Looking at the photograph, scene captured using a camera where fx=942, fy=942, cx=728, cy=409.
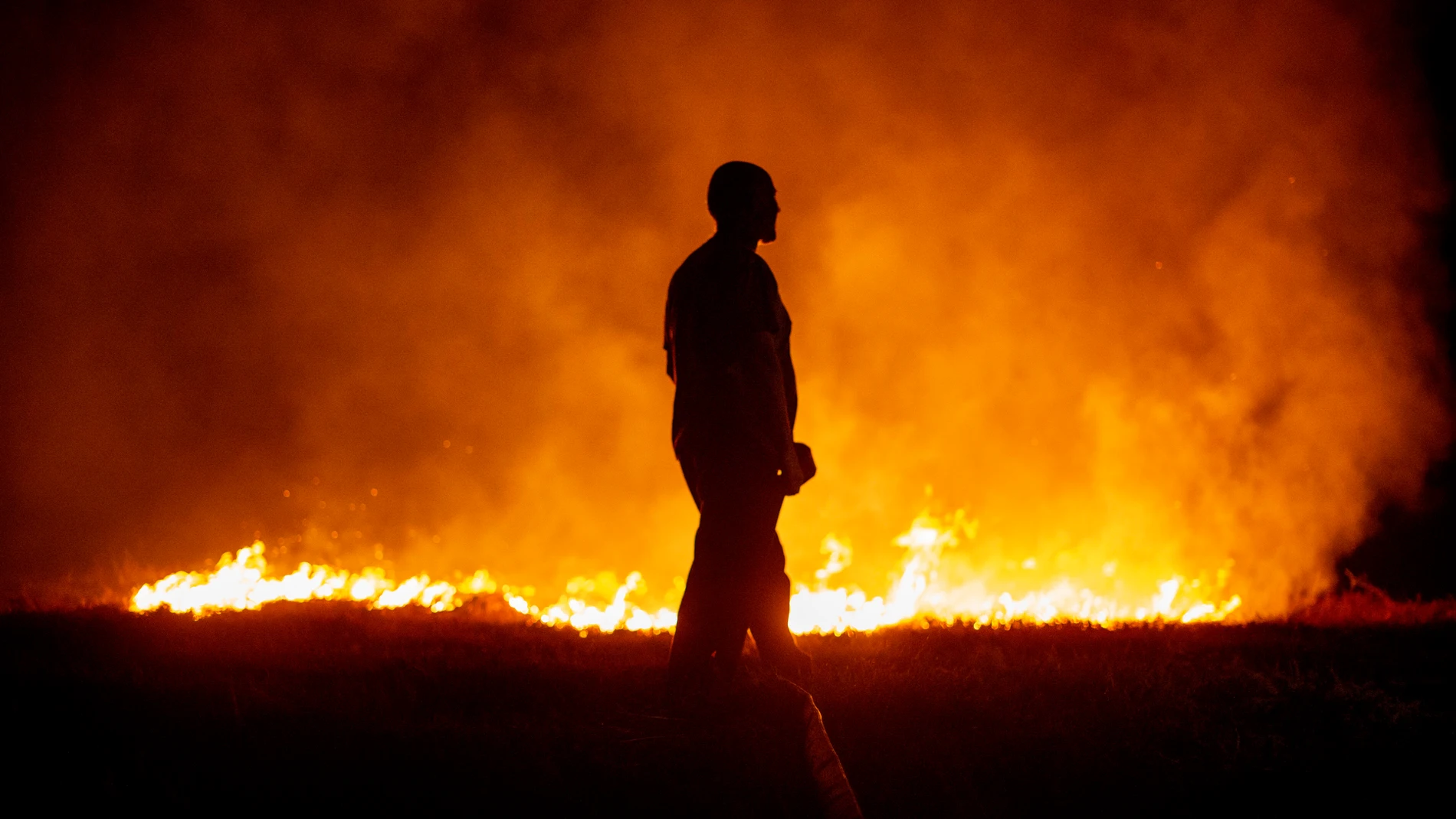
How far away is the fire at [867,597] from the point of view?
8688mm

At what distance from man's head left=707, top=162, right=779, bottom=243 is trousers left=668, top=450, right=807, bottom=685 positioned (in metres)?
1.16

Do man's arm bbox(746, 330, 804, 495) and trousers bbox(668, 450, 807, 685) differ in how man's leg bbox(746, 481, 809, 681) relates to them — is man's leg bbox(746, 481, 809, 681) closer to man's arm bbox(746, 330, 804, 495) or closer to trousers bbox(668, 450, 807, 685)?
trousers bbox(668, 450, 807, 685)

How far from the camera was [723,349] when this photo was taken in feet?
15.1

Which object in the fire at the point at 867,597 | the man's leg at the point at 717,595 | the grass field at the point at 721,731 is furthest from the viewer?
the fire at the point at 867,597

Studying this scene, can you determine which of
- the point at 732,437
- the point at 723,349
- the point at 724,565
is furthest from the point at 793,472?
the point at 723,349

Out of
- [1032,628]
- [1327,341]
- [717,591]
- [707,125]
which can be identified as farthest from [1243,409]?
[717,591]

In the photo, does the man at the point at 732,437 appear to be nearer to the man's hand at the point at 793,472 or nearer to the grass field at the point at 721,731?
the man's hand at the point at 793,472

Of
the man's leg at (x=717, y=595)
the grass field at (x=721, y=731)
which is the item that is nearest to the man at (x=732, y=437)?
the man's leg at (x=717, y=595)

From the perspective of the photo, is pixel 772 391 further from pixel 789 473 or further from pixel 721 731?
pixel 721 731

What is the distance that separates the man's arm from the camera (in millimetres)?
4586

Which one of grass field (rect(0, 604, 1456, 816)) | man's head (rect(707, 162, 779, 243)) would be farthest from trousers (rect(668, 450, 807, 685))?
man's head (rect(707, 162, 779, 243))

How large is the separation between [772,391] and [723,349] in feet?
1.05

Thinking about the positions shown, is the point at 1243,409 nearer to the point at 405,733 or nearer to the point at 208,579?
the point at 405,733

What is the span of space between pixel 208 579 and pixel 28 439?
10598 millimetres
